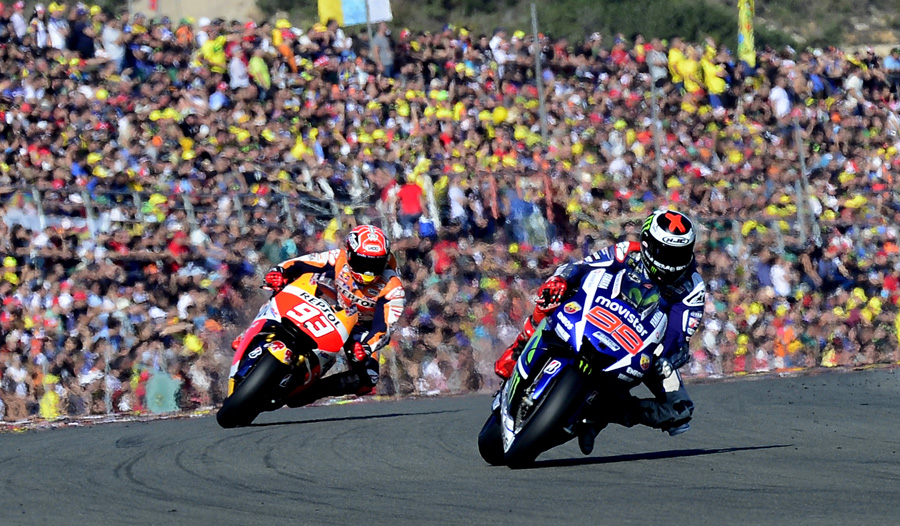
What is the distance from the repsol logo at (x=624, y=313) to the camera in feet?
23.1

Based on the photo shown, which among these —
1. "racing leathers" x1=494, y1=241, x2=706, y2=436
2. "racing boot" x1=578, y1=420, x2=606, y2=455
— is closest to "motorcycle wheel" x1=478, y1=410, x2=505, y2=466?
"racing boot" x1=578, y1=420, x2=606, y2=455

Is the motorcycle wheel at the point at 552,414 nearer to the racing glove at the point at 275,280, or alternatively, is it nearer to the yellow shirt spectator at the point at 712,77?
the racing glove at the point at 275,280

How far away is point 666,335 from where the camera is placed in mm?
7246

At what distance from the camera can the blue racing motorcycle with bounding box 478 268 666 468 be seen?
6777 mm

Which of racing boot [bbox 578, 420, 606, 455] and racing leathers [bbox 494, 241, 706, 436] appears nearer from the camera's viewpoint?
racing boot [bbox 578, 420, 606, 455]

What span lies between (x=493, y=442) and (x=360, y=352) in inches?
128

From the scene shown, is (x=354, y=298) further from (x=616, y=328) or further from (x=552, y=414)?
(x=552, y=414)

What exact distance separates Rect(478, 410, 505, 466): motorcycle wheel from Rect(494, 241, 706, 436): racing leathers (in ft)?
1.98

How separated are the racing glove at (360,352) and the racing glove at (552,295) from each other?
3.60 m

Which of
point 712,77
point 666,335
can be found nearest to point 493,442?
point 666,335

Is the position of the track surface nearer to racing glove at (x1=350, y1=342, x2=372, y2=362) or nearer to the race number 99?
A: racing glove at (x1=350, y1=342, x2=372, y2=362)

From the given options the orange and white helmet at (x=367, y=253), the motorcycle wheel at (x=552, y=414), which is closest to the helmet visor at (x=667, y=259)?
the motorcycle wheel at (x=552, y=414)

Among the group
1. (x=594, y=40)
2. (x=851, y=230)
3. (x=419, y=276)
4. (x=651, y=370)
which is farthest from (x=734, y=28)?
(x=651, y=370)

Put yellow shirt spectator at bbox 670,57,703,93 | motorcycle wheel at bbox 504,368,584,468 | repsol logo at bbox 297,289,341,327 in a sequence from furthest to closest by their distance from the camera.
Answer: yellow shirt spectator at bbox 670,57,703,93 < repsol logo at bbox 297,289,341,327 < motorcycle wheel at bbox 504,368,584,468
